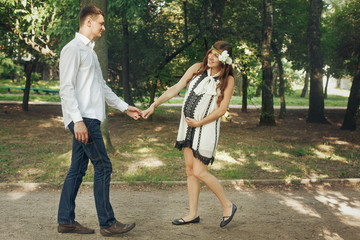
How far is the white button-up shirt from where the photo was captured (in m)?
3.74

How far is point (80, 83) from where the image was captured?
3895 mm

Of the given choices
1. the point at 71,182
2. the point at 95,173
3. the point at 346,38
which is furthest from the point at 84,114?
the point at 346,38

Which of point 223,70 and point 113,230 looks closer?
point 113,230

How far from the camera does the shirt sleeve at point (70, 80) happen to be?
3.72 metres

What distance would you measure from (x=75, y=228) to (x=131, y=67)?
12.9m

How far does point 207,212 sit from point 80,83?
7.85 feet

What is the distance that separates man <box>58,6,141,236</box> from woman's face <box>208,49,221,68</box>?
4.04 feet

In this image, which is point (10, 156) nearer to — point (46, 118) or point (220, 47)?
point (220, 47)

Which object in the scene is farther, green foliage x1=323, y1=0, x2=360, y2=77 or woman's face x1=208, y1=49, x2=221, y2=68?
green foliage x1=323, y1=0, x2=360, y2=77

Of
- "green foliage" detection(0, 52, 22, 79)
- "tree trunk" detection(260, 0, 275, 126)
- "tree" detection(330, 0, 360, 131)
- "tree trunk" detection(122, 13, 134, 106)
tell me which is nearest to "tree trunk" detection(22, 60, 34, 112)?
"tree trunk" detection(122, 13, 134, 106)

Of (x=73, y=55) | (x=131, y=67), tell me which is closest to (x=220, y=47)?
(x=73, y=55)

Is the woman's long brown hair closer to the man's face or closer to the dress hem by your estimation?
the dress hem

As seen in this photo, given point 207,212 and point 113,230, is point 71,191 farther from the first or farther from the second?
point 207,212

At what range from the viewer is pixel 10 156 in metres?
8.10
